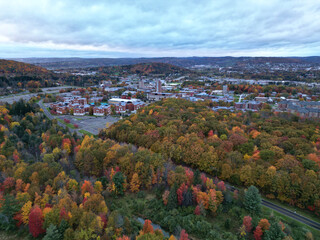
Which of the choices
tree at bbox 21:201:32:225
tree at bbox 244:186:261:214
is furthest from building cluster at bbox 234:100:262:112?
tree at bbox 21:201:32:225

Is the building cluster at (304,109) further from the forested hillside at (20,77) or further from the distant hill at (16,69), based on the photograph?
the distant hill at (16,69)

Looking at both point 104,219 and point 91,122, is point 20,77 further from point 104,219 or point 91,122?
point 104,219

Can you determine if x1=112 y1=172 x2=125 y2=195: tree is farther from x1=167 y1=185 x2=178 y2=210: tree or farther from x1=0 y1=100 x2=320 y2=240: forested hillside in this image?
x1=167 y1=185 x2=178 y2=210: tree

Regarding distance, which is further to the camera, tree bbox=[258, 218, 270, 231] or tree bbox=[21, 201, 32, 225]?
tree bbox=[21, 201, 32, 225]

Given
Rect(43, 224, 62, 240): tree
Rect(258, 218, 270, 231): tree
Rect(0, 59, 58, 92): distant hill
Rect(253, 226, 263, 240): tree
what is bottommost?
Rect(253, 226, 263, 240): tree

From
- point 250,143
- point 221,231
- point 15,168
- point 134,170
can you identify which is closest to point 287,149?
point 250,143

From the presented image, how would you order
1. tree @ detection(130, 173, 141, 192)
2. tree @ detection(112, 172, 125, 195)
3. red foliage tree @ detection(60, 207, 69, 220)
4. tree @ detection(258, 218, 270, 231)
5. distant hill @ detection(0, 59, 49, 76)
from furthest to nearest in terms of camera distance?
distant hill @ detection(0, 59, 49, 76)
tree @ detection(130, 173, 141, 192)
tree @ detection(112, 172, 125, 195)
tree @ detection(258, 218, 270, 231)
red foliage tree @ detection(60, 207, 69, 220)

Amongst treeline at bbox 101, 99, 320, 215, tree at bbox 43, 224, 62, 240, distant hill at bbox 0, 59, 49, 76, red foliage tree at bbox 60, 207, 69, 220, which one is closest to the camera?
tree at bbox 43, 224, 62, 240
